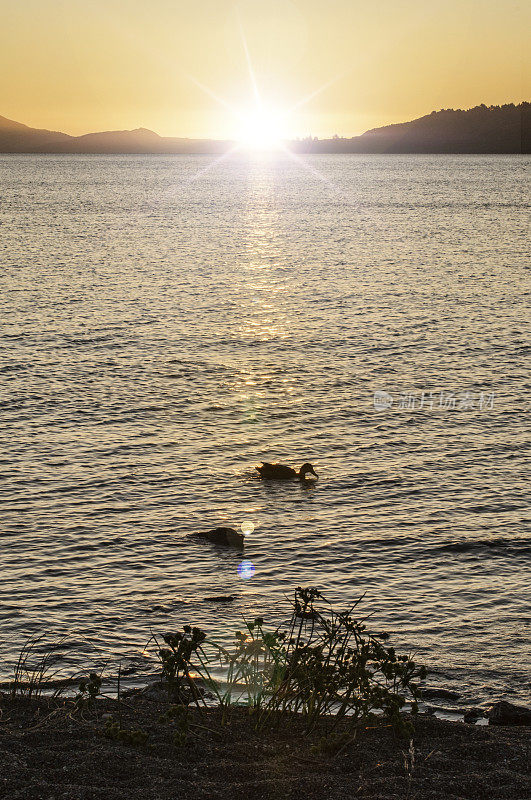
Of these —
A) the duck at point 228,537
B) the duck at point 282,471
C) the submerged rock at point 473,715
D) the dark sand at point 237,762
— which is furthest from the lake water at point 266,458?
the dark sand at point 237,762

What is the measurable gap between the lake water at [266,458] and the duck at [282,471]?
0.58m

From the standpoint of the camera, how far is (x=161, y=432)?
3378cm

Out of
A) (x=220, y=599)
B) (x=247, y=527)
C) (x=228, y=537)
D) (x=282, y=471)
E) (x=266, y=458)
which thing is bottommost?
(x=220, y=599)

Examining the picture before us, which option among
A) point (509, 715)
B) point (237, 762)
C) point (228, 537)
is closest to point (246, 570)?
point (228, 537)

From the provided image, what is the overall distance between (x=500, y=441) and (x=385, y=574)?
41.0 ft

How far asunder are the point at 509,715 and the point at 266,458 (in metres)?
17.1

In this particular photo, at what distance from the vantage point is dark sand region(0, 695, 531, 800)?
10336 mm

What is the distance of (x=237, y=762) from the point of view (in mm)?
11062

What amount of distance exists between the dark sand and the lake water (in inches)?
201

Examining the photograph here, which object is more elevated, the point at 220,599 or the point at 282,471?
the point at 282,471

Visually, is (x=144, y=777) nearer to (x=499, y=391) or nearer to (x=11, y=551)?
(x=11, y=551)

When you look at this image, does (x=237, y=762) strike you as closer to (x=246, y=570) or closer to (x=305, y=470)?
(x=246, y=570)

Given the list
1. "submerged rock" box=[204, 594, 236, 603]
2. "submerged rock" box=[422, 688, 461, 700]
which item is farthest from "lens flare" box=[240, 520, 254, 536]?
"submerged rock" box=[422, 688, 461, 700]

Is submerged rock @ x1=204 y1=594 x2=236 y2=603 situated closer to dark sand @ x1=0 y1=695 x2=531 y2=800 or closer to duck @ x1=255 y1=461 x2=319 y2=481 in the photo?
duck @ x1=255 y1=461 x2=319 y2=481
